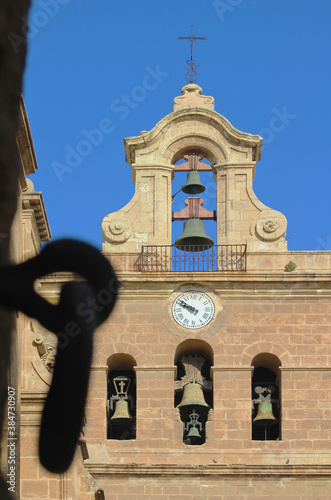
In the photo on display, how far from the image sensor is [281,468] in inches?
1063

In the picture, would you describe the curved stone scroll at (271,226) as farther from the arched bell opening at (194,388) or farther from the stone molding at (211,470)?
the stone molding at (211,470)

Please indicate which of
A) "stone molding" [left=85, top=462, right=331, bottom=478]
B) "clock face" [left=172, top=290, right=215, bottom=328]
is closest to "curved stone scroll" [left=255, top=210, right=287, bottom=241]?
"clock face" [left=172, top=290, right=215, bottom=328]

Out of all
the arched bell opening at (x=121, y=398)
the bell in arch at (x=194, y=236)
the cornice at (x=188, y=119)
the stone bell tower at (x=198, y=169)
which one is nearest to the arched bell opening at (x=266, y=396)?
the stone bell tower at (x=198, y=169)

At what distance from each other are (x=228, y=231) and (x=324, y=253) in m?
2.03

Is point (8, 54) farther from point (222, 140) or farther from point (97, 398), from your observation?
point (222, 140)

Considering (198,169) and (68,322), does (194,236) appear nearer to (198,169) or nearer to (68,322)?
(198,169)

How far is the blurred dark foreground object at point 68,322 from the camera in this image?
6.30 feet

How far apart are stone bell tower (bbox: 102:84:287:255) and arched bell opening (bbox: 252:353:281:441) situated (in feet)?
7.58

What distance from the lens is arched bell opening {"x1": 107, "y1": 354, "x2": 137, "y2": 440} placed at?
27.7 metres

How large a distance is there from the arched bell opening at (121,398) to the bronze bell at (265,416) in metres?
2.45

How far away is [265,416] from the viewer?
27.4 m

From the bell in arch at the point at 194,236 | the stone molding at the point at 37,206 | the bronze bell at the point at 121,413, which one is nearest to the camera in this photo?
the stone molding at the point at 37,206

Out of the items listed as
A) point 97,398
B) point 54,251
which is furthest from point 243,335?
point 54,251

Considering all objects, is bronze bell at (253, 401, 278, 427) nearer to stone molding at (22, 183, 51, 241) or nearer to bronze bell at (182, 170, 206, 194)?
bronze bell at (182, 170, 206, 194)
